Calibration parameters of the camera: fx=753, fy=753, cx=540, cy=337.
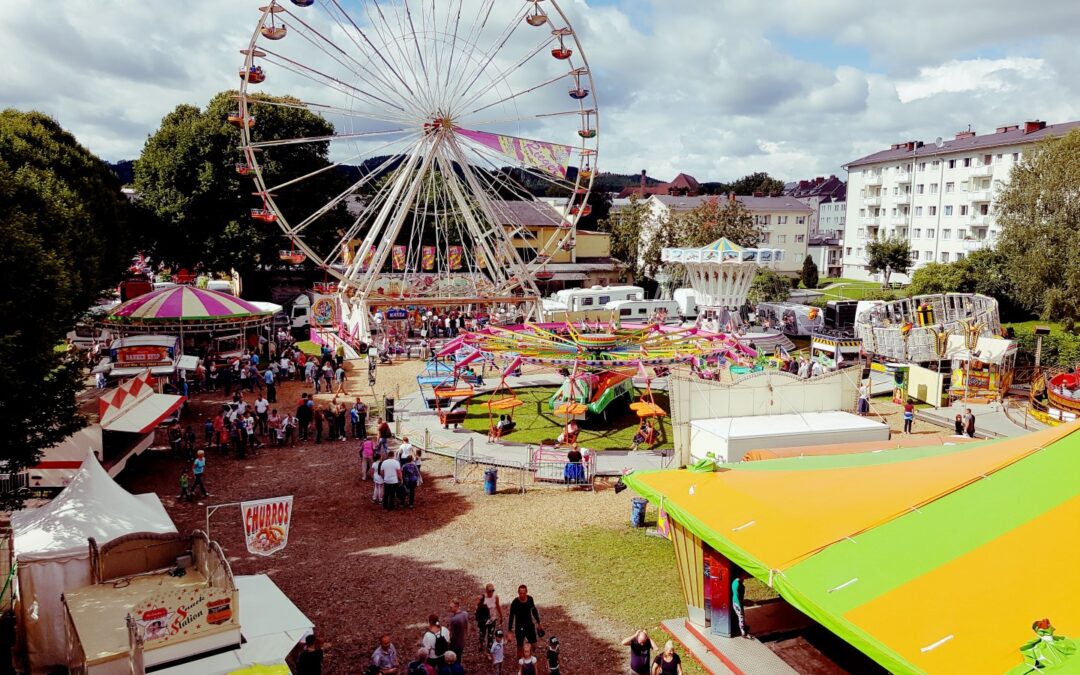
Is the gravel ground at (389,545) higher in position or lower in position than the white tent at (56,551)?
lower

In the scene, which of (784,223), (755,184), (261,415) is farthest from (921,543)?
(755,184)

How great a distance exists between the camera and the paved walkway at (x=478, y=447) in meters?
18.2

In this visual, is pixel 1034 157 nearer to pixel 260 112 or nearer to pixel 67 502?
pixel 260 112

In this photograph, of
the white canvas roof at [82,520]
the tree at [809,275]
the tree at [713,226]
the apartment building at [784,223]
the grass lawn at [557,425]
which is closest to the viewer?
the white canvas roof at [82,520]

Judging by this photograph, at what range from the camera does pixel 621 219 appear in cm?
5425

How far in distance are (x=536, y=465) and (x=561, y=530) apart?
10.8ft

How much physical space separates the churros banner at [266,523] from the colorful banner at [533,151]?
19.3 m

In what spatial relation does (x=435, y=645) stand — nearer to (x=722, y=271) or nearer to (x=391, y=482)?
(x=391, y=482)

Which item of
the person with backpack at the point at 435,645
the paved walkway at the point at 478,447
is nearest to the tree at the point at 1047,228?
the paved walkway at the point at 478,447

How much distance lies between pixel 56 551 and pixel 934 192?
65107mm

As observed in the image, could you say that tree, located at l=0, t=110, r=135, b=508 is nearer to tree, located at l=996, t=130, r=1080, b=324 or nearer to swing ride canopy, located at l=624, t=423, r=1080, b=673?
swing ride canopy, located at l=624, t=423, r=1080, b=673

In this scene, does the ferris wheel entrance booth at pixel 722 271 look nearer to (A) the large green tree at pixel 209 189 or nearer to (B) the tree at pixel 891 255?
(A) the large green tree at pixel 209 189

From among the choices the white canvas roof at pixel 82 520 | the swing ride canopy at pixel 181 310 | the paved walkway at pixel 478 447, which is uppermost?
the swing ride canopy at pixel 181 310

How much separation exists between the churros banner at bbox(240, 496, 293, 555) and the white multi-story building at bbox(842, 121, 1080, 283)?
5303cm
